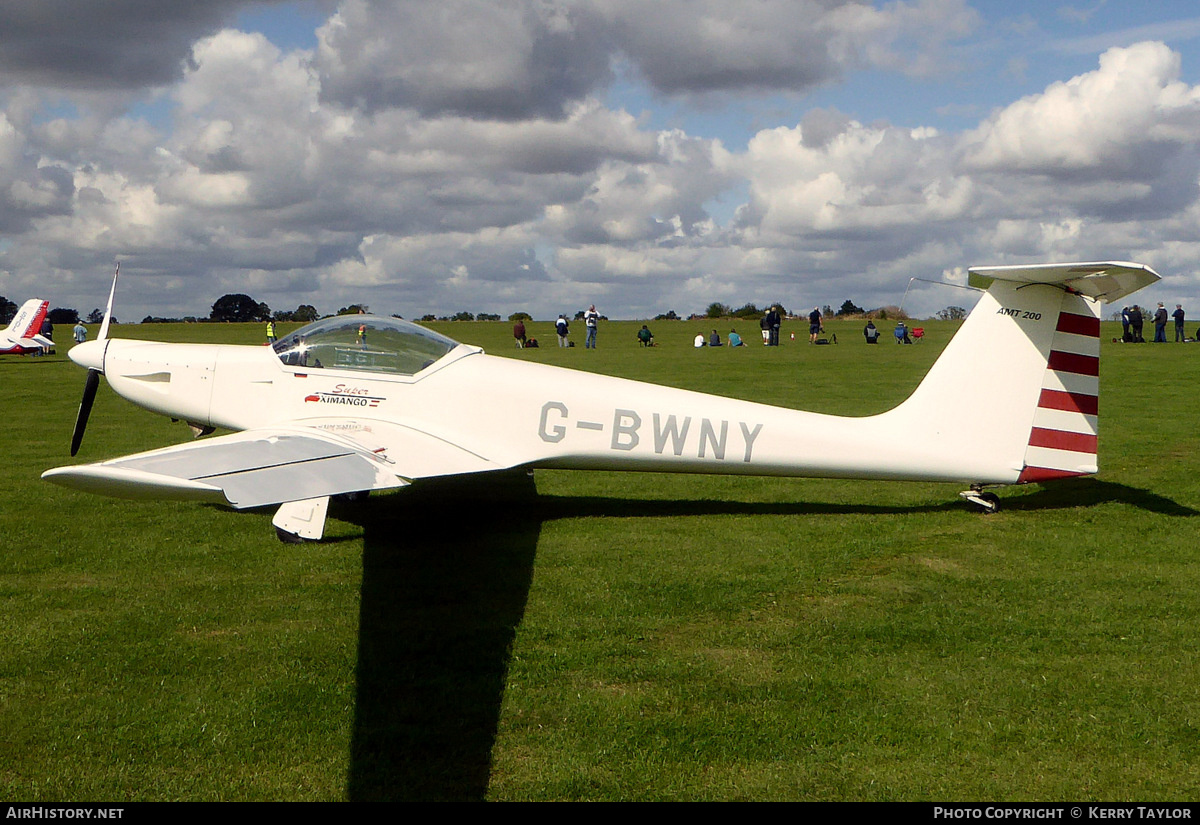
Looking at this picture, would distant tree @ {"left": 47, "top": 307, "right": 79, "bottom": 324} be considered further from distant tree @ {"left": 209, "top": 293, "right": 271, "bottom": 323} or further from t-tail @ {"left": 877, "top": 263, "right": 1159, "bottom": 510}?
t-tail @ {"left": 877, "top": 263, "right": 1159, "bottom": 510}

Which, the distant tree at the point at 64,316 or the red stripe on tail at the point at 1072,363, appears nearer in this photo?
the red stripe on tail at the point at 1072,363

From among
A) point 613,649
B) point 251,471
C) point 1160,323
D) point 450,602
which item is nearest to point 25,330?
point 251,471

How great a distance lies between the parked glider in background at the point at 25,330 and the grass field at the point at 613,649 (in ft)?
96.5

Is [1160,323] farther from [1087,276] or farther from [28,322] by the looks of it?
[28,322]

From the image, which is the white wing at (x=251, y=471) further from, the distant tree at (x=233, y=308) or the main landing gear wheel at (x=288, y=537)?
the distant tree at (x=233, y=308)

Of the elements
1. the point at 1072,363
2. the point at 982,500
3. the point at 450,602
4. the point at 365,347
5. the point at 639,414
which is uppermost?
the point at 1072,363

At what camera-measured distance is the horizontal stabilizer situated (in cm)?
646

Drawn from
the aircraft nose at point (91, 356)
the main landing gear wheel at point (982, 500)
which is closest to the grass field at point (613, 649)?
the main landing gear wheel at point (982, 500)

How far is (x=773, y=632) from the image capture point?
17.7 feet

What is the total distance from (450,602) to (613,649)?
1.48m

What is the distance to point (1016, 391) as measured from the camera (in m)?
7.70

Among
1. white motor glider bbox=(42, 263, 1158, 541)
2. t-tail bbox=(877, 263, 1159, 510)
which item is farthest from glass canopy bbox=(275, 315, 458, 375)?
t-tail bbox=(877, 263, 1159, 510)

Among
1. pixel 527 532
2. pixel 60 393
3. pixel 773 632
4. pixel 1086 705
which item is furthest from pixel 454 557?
pixel 60 393

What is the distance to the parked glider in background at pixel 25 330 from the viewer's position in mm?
33219
